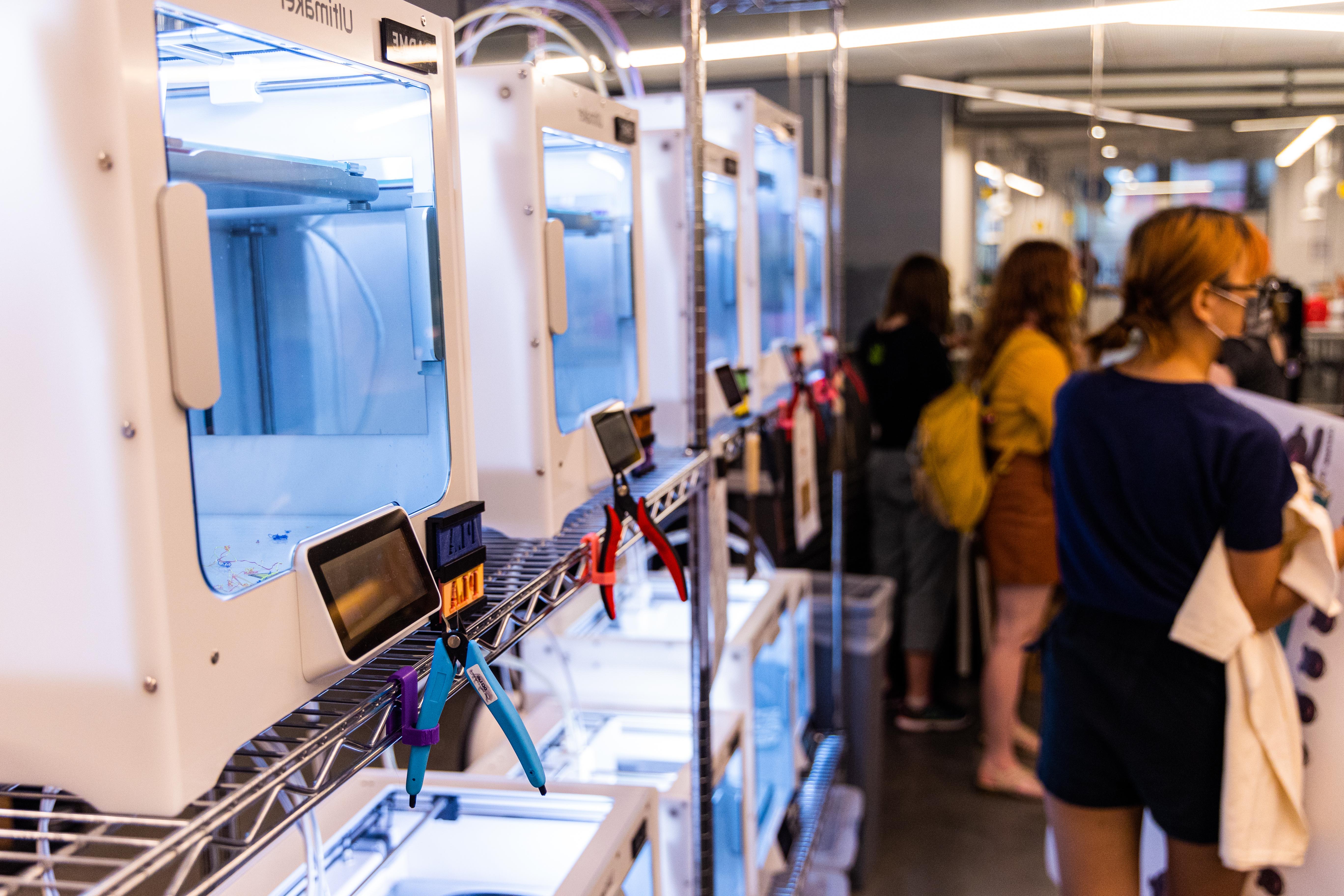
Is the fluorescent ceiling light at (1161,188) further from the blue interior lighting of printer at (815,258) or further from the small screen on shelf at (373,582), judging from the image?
the small screen on shelf at (373,582)

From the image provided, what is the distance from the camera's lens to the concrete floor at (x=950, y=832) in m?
2.86

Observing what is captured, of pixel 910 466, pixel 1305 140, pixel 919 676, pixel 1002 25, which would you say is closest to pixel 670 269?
pixel 910 466

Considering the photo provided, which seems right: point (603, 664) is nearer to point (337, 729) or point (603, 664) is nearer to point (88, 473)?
point (337, 729)

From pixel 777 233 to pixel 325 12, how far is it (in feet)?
5.20

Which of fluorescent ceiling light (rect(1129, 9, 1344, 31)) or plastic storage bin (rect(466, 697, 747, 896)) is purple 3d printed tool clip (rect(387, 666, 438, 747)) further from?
fluorescent ceiling light (rect(1129, 9, 1344, 31))

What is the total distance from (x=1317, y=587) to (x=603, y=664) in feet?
3.55

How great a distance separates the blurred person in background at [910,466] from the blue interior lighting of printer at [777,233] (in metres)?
1.42

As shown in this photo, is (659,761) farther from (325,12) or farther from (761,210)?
(325,12)

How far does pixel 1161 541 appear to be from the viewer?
1.69m

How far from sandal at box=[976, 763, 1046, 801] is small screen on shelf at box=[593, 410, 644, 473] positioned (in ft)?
8.13

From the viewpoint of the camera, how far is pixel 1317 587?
1.62m

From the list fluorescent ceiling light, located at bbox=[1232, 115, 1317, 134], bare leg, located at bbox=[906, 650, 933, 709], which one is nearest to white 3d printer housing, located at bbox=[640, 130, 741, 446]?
bare leg, located at bbox=[906, 650, 933, 709]

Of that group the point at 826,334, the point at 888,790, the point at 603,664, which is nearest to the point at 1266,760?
the point at 603,664

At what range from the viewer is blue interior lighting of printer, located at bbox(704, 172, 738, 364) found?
1.82m
